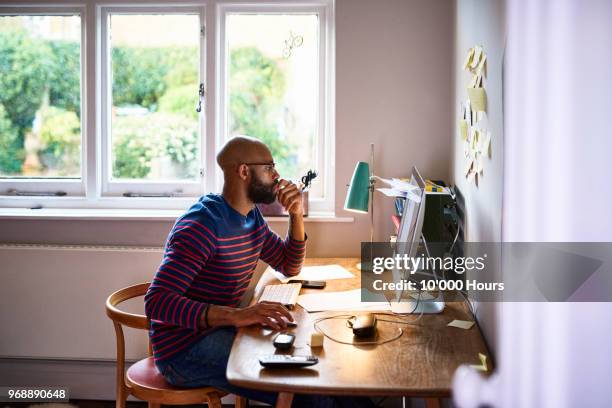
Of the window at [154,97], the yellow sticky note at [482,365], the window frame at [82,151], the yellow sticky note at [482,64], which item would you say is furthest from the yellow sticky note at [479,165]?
the window frame at [82,151]

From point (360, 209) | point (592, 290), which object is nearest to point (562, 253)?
point (592, 290)

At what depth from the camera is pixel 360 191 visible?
9.40 feet

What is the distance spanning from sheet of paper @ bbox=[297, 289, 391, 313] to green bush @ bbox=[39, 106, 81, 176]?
1.84 metres

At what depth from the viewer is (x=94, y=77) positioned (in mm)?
3408

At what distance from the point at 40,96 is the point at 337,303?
2238 mm

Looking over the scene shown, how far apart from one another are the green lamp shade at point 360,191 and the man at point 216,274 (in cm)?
42

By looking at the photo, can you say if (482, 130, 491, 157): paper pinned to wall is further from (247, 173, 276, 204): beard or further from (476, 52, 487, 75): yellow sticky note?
(247, 173, 276, 204): beard

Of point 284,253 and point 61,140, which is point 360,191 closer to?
point 284,253

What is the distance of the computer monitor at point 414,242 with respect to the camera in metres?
1.82

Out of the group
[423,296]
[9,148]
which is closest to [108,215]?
[9,148]

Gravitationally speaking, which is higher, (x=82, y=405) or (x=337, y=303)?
(x=337, y=303)

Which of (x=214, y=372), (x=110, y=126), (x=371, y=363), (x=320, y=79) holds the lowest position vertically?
(x=214, y=372)

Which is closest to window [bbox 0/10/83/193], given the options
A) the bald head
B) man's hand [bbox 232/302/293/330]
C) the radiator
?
the radiator

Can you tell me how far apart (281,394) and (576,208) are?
861 millimetres
